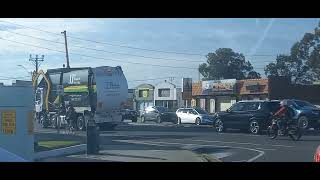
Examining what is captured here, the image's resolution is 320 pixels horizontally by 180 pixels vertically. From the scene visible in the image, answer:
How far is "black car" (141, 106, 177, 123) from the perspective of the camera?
133ft

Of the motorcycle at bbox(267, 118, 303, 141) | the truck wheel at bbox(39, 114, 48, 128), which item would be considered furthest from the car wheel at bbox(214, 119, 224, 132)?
the truck wheel at bbox(39, 114, 48, 128)

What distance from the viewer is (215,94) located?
44.4 meters

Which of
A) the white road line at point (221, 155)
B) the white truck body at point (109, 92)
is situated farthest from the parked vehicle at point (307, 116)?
the white road line at point (221, 155)

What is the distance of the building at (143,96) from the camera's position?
53.5 meters

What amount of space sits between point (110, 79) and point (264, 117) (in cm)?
895

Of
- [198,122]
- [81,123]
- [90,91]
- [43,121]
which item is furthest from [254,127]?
[43,121]

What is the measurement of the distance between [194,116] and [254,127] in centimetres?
1165

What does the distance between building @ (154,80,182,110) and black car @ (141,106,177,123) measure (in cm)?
2139

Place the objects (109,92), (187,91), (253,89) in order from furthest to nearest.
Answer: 1. (187,91)
2. (253,89)
3. (109,92)

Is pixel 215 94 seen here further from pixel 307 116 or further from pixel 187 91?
pixel 307 116

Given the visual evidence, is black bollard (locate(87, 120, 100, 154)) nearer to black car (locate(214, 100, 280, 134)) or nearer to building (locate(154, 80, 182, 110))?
black car (locate(214, 100, 280, 134))

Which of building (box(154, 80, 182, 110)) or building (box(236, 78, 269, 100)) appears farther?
building (box(154, 80, 182, 110))

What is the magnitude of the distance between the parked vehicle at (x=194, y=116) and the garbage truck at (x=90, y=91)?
25.1 feet
